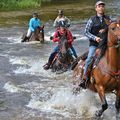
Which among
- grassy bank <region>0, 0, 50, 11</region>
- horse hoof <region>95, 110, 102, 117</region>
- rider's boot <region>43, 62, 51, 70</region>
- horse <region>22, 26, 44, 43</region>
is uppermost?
horse hoof <region>95, 110, 102, 117</region>

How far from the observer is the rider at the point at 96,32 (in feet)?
31.9

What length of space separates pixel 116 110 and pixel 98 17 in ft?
7.22

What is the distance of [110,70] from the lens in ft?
31.1

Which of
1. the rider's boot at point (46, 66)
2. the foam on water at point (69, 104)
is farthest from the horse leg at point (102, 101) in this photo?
the rider's boot at point (46, 66)

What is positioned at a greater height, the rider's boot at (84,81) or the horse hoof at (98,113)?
the rider's boot at (84,81)

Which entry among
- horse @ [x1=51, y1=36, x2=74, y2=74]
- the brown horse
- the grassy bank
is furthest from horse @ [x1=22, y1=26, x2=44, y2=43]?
the grassy bank

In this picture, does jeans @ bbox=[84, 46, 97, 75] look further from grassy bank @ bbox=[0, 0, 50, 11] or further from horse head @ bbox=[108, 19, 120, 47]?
grassy bank @ bbox=[0, 0, 50, 11]

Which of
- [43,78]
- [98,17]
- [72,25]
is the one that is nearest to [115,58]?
[98,17]

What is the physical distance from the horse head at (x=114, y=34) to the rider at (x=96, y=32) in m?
0.31

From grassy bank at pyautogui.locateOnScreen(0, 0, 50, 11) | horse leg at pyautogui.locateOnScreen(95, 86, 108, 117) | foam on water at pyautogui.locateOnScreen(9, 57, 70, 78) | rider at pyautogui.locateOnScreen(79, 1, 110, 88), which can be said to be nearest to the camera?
horse leg at pyautogui.locateOnScreen(95, 86, 108, 117)

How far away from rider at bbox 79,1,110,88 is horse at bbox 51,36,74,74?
4.93 m

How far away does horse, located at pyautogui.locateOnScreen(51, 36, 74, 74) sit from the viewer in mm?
15531

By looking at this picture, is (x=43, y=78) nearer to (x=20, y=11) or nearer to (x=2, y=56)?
(x=2, y=56)

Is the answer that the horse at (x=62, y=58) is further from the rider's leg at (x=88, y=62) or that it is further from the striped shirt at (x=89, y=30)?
the striped shirt at (x=89, y=30)
